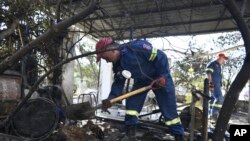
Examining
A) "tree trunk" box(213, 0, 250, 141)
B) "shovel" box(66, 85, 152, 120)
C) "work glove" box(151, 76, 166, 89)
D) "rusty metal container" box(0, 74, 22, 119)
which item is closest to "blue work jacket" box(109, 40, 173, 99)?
"work glove" box(151, 76, 166, 89)

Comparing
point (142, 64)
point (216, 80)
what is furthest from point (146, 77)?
point (216, 80)

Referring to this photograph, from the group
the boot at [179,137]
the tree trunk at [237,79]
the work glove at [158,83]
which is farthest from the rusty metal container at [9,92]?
the tree trunk at [237,79]

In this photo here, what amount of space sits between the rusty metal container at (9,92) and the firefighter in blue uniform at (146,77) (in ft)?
5.34

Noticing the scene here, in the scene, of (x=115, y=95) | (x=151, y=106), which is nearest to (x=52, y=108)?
(x=115, y=95)

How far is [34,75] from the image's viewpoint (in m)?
6.22

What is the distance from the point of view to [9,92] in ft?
17.2

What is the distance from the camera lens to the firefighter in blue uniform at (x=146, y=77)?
4.53m

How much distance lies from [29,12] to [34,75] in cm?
150

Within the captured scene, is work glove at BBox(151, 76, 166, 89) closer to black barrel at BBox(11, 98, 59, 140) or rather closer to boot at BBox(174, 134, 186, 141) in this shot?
boot at BBox(174, 134, 186, 141)

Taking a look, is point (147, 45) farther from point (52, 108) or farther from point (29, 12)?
point (29, 12)

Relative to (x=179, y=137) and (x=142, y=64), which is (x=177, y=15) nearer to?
(x=142, y=64)

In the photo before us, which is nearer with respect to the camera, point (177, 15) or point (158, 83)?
point (158, 83)

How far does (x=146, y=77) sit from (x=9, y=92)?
237 cm

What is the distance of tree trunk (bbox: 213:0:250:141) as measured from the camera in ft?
14.2
